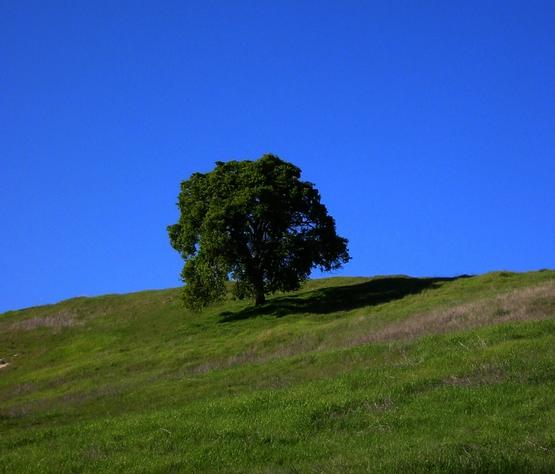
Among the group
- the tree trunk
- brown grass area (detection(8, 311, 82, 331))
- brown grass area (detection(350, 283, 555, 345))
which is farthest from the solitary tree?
brown grass area (detection(350, 283, 555, 345))

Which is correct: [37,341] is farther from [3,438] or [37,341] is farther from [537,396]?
[537,396]

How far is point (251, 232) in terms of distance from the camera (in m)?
54.9

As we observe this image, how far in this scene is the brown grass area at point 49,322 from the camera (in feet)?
210

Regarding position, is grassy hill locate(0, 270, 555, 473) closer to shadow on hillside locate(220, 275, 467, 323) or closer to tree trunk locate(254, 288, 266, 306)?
shadow on hillside locate(220, 275, 467, 323)

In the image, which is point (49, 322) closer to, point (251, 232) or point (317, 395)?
point (251, 232)

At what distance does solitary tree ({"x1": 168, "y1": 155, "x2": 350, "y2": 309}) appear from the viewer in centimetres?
5278

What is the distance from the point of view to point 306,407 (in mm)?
18172

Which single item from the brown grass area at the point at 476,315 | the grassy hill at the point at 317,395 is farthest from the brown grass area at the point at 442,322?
the grassy hill at the point at 317,395

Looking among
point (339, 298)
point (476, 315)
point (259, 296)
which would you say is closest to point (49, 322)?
point (259, 296)

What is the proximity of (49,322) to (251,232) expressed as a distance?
2400 cm

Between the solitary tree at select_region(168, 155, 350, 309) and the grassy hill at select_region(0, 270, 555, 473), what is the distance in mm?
5679

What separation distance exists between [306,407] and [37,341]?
151 ft

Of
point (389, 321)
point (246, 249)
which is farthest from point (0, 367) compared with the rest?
point (389, 321)

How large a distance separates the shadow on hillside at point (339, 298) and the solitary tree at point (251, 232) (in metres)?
1.84
